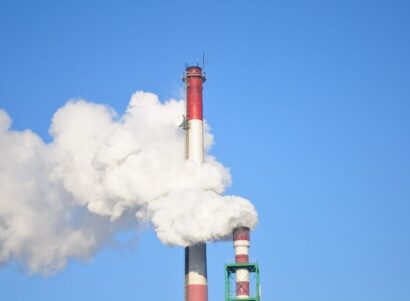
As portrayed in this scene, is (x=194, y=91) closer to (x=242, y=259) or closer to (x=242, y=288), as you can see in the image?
(x=242, y=259)

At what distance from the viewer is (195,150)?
4407 inches

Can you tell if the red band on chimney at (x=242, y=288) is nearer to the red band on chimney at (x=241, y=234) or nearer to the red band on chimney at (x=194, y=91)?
the red band on chimney at (x=241, y=234)

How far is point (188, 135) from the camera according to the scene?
371ft

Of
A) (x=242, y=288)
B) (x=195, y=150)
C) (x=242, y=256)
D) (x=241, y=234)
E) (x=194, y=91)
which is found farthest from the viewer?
(x=194, y=91)

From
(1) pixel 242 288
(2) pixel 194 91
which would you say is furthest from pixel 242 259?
(2) pixel 194 91

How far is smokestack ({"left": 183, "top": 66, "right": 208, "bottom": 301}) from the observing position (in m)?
105

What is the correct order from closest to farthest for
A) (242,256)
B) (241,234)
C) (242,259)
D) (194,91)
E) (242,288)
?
(242,288) < (242,259) < (242,256) < (241,234) < (194,91)

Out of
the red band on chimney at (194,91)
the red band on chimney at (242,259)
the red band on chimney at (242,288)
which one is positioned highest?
the red band on chimney at (194,91)

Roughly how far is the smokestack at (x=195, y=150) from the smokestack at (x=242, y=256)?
6.18 metres

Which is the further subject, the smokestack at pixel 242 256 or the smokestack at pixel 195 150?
the smokestack at pixel 195 150

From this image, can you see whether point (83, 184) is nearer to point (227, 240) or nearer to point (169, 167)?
point (169, 167)

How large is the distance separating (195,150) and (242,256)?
17.1 meters

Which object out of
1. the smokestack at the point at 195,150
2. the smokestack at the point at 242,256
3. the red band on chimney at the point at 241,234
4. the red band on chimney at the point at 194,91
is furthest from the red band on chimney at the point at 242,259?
the red band on chimney at the point at 194,91

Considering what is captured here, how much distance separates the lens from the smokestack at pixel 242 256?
99625mm
